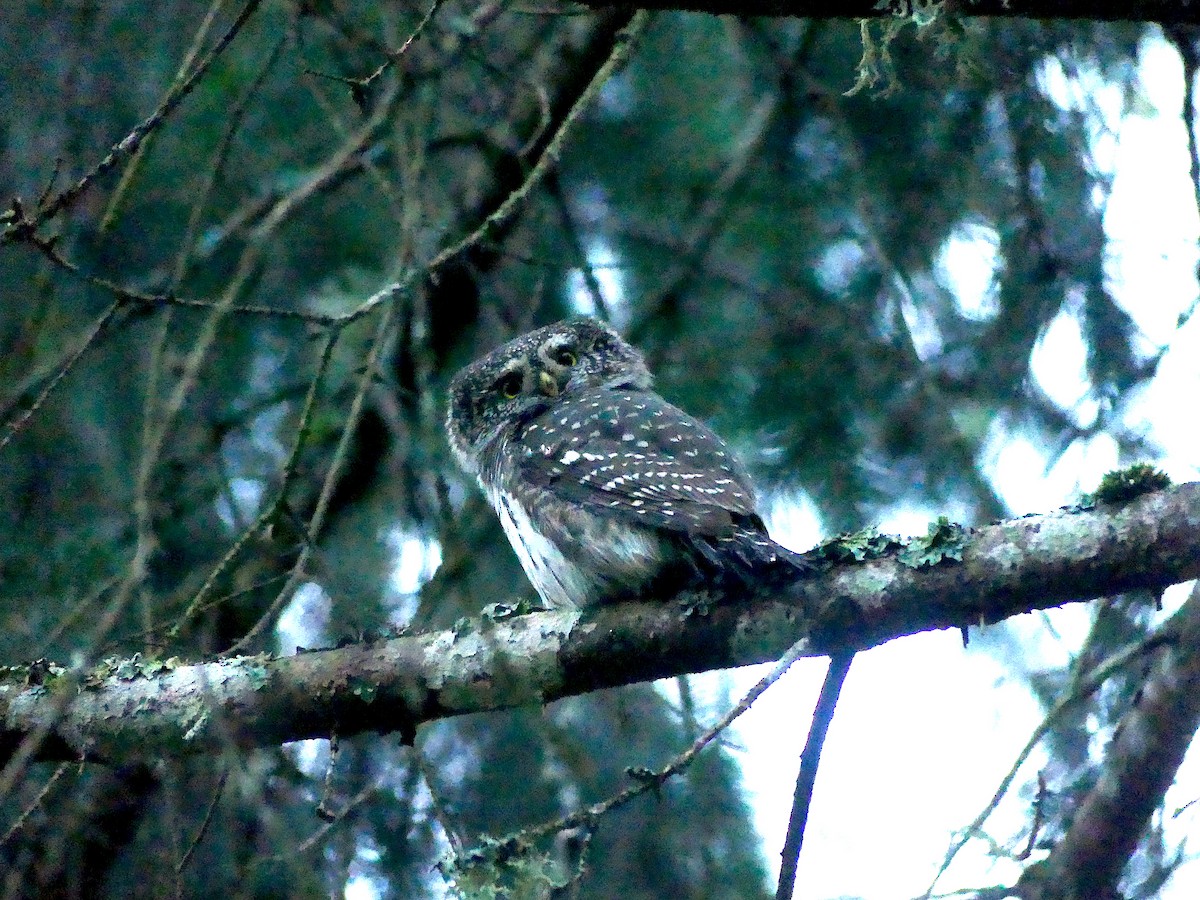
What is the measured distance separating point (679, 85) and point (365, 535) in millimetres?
1928

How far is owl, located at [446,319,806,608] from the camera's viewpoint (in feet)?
10.2

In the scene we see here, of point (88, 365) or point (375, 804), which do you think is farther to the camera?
point (88, 365)

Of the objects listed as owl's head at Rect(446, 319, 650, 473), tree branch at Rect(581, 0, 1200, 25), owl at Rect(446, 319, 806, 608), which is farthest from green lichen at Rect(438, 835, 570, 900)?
owl's head at Rect(446, 319, 650, 473)

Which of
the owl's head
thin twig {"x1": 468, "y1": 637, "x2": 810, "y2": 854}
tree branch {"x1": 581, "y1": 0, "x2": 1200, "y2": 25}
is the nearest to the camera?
thin twig {"x1": 468, "y1": 637, "x2": 810, "y2": 854}

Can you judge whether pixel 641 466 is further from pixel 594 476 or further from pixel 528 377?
pixel 528 377

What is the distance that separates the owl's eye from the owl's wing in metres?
0.48

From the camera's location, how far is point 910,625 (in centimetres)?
268

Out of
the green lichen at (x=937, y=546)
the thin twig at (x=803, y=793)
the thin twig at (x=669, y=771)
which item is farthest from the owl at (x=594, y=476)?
the thin twig at (x=669, y=771)

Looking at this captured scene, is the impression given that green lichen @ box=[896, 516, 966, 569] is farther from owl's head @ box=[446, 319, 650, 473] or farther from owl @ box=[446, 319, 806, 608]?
owl's head @ box=[446, 319, 650, 473]

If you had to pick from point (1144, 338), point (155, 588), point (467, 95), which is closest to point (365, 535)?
point (155, 588)

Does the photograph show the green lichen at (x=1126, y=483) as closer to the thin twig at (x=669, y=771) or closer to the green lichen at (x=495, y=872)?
the thin twig at (x=669, y=771)

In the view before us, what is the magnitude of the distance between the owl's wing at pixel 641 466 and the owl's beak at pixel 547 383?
16.6 inches

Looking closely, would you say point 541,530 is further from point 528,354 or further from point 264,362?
point 264,362

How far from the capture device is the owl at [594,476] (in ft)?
10.2
